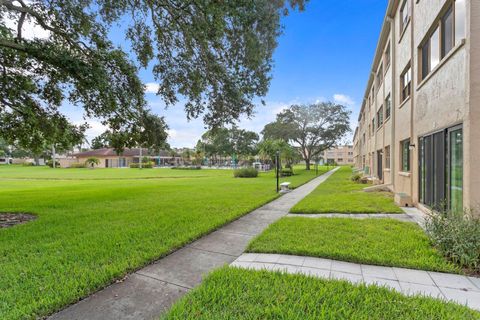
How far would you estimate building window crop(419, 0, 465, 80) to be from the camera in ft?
17.9

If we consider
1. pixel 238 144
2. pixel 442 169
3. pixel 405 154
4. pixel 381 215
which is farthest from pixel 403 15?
pixel 238 144

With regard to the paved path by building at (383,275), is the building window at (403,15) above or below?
above

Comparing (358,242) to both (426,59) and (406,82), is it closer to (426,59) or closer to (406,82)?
(426,59)

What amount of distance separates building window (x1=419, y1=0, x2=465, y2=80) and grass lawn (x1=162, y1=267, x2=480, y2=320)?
19.3 feet

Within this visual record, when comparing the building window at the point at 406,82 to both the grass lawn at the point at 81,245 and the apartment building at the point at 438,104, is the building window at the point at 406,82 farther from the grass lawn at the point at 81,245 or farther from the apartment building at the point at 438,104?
the grass lawn at the point at 81,245

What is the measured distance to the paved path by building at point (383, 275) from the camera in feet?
9.79

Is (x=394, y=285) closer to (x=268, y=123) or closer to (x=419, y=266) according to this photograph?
(x=419, y=266)

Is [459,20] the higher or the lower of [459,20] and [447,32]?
the lower

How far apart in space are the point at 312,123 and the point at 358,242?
3451cm

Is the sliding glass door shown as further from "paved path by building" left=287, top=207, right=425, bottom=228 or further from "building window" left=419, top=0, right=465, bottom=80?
"building window" left=419, top=0, right=465, bottom=80

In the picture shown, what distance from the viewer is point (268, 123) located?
39938 mm

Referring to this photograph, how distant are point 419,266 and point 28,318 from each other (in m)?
5.16

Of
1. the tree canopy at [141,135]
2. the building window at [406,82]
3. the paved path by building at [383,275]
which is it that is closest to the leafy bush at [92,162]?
the tree canopy at [141,135]

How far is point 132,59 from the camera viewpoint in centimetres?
785
